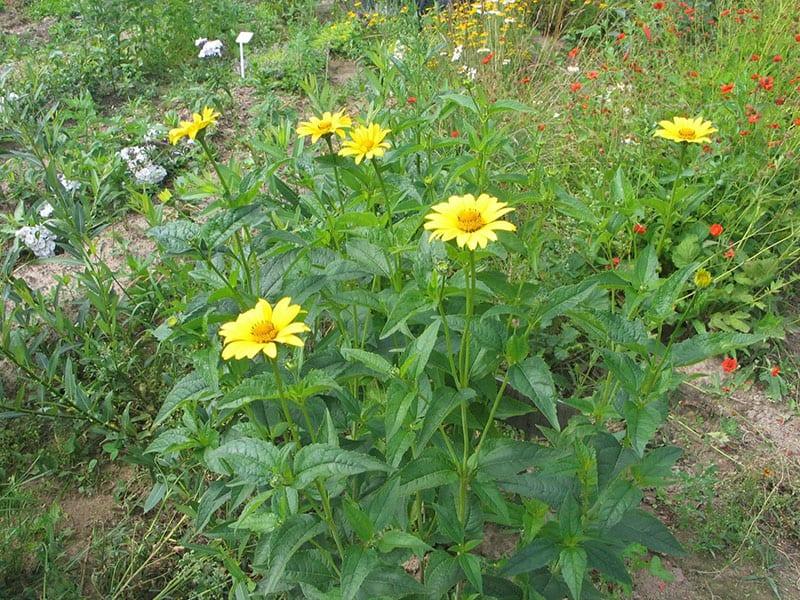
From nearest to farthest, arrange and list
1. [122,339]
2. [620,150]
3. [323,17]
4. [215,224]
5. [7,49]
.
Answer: [215,224] < [122,339] < [620,150] < [7,49] < [323,17]

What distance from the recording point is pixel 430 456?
4.39ft

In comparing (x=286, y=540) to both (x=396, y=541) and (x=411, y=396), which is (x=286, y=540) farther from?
(x=411, y=396)

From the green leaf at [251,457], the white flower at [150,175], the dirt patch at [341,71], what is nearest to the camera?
the green leaf at [251,457]

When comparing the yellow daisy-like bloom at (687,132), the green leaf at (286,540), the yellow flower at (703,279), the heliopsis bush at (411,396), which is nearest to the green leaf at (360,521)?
the heliopsis bush at (411,396)

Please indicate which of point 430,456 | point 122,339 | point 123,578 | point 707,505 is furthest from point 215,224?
point 707,505

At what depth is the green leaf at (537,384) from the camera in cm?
→ 120

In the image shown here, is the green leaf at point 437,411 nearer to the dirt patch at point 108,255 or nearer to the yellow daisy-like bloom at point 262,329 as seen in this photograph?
the yellow daisy-like bloom at point 262,329

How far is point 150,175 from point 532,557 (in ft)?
9.10

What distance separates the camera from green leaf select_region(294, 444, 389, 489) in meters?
1.15

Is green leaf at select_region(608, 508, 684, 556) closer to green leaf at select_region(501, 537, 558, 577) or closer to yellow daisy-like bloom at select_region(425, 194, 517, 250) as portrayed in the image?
green leaf at select_region(501, 537, 558, 577)

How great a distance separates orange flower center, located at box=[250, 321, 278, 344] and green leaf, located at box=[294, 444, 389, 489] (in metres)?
0.21

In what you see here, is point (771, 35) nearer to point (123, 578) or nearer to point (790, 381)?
point (790, 381)

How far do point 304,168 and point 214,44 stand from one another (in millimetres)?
2535

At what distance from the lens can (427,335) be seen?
4.12 ft
